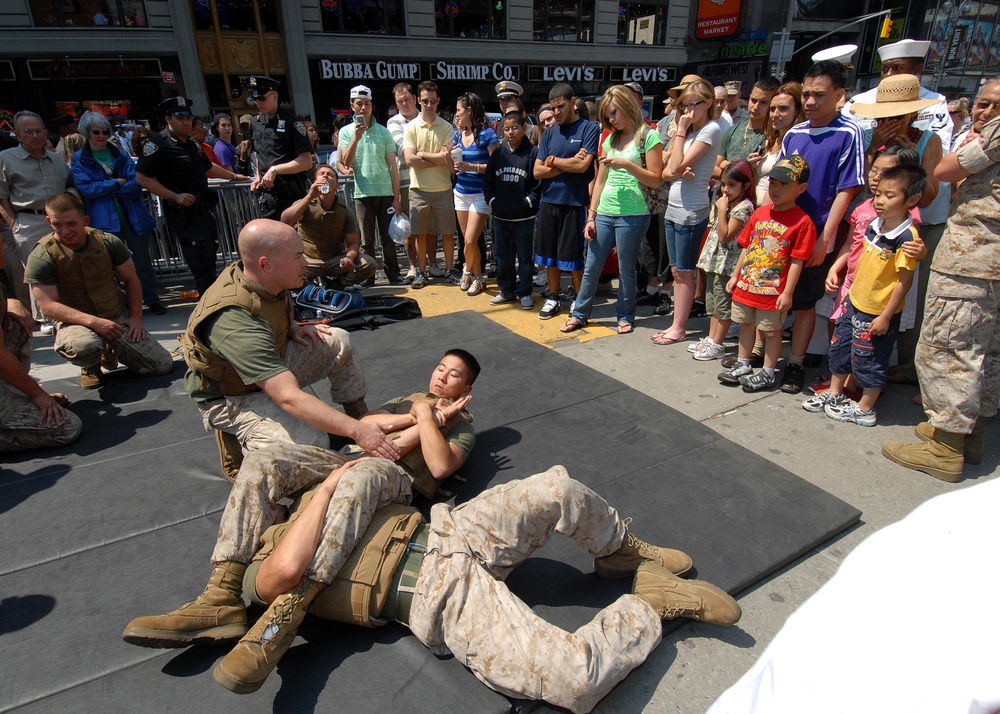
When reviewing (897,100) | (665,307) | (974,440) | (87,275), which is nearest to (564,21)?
(665,307)

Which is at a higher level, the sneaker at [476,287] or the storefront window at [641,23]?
the storefront window at [641,23]

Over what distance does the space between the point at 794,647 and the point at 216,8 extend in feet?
63.8

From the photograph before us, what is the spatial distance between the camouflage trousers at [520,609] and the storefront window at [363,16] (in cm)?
1882

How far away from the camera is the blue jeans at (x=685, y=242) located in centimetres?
470

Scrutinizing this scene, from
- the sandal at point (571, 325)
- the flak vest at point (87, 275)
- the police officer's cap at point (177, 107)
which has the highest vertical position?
the police officer's cap at point (177, 107)

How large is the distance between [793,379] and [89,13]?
18538 millimetres

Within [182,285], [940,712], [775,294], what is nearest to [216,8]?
[182,285]

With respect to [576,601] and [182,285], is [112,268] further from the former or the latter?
[576,601]

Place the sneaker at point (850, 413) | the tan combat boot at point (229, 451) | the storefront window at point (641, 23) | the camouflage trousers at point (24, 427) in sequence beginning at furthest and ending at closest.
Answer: the storefront window at point (641, 23), the sneaker at point (850, 413), the camouflage trousers at point (24, 427), the tan combat boot at point (229, 451)

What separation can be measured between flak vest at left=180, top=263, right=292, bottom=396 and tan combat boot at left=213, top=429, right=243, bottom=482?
25cm

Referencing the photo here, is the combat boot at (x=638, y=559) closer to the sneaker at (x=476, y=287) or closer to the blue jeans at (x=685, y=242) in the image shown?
the blue jeans at (x=685, y=242)

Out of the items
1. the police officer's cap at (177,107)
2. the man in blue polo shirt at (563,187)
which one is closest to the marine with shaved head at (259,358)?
the man in blue polo shirt at (563,187)

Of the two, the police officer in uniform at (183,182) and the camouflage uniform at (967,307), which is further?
the police officer in uniform at (183,182)

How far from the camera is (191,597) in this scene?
2.25m
